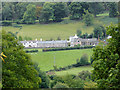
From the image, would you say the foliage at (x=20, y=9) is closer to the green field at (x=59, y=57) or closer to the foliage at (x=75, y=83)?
the green field at (x=59, y=57)

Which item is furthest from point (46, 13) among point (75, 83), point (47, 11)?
point (75, 83)

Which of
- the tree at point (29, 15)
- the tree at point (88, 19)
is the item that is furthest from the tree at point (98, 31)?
the tree at point (29, 15)

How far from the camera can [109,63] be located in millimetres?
2268

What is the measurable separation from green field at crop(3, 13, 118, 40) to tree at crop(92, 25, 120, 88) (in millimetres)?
11412

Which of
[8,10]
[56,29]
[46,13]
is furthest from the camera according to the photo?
[46,13]

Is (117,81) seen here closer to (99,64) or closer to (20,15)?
(99,64)

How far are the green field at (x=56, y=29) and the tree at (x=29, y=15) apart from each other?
34 cm

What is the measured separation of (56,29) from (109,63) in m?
12.2

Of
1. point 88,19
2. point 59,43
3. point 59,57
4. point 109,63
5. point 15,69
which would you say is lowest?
point 59,57

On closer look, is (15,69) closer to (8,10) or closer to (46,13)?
(8,10)

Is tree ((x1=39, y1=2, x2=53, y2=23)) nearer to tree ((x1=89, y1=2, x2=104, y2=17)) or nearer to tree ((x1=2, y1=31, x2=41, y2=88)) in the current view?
tree ((x1=89, y1=2, x2=104, y2=17))

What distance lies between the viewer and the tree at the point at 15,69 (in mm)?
2878

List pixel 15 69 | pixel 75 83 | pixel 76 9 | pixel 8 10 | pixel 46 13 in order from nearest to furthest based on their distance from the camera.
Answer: pixel 15 69
pixel 75 83
pixel 8 10
pixel 46 13
pixel 76 9

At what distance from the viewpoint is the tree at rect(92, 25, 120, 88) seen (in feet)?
7.01
